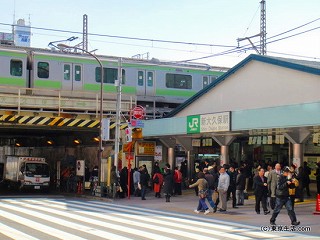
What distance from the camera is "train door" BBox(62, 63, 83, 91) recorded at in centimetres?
3334

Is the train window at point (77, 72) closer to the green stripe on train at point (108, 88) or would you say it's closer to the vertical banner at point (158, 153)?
the green stripe on train at point (108, 88)

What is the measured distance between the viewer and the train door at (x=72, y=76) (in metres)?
33.3

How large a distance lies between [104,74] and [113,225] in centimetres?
1975

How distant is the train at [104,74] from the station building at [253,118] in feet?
14.0

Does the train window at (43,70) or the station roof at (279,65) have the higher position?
the train window at (43,70)

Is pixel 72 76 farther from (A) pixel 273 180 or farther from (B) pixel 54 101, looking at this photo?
(A) pixel 273 180

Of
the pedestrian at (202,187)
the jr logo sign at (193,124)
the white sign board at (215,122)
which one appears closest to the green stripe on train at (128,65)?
the jr logo sign at (193,124)

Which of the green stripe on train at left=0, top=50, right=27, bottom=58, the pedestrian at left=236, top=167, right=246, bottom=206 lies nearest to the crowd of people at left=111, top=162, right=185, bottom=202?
the pedestrian at left=236, top=167, right=246, bottom=206

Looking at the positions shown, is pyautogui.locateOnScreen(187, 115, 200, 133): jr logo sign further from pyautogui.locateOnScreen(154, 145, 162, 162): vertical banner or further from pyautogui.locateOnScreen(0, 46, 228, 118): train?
pyautogui.locateOnScreen(0, 46, 228, 118): train

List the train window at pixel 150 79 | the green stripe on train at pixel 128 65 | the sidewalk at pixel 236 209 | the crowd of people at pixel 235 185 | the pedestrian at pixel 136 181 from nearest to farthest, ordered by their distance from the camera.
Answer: the crowd of people at pixel 235 185 < the sidewalk at pixel 236 209 < the pedestrian at pixel 136 181 < the green stripe on train at pixel 128 65 < the train window at pixel 150 79

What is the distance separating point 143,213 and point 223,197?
310 cm

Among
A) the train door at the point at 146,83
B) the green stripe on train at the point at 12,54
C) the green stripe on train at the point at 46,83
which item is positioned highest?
the green stripe on train at the point at 12,54

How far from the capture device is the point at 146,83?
36.7 m

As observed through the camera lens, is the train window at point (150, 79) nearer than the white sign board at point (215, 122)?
No
